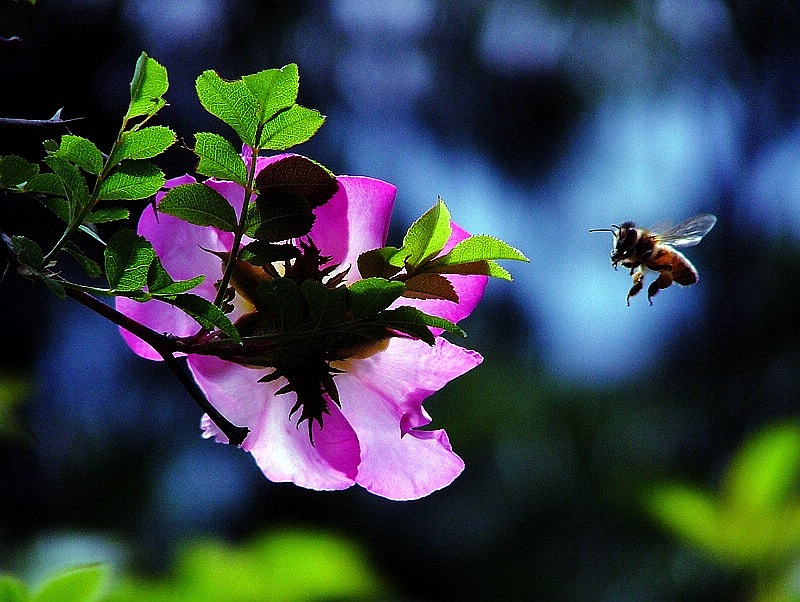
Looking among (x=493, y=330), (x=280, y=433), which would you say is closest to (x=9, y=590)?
(x=280, y=433)

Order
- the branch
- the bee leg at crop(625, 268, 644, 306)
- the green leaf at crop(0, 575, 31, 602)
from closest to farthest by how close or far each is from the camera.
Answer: the branch, the green leaf at crop(0, 575, 31, 602), the bee leg at crop(625, 268, 644, 306)

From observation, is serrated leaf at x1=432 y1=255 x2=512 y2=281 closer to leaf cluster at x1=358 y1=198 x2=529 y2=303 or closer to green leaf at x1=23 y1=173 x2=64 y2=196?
leaf cluster at x1=358 y1=198 x2=529 y2=303

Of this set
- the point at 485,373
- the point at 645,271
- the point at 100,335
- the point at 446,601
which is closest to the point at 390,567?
the point at 446,601

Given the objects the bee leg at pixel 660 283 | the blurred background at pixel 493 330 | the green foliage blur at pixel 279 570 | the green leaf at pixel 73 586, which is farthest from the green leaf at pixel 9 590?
the blurred background at pixel 493 330

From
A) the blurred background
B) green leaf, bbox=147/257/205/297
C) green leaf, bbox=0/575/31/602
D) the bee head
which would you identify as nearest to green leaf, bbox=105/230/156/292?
green leaf, bbox=147/257/205/297

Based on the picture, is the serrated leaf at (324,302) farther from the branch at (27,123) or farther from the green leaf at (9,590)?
the green leaf at (9,590)

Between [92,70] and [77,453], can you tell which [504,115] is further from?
[77,453]
